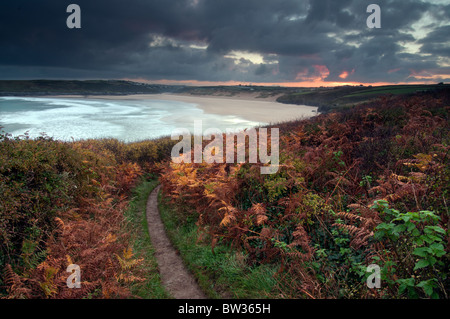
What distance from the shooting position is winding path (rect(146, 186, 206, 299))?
5.72 meters

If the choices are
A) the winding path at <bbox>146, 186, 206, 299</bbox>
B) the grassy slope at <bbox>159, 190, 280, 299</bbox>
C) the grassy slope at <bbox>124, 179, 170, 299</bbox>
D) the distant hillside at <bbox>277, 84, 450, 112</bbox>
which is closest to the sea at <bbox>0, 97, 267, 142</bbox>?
the grassy slope at <bbox>124, 179, 170, 299</bbox>

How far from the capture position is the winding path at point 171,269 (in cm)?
572

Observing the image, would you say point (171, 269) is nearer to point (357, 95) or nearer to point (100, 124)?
point (100, 124)

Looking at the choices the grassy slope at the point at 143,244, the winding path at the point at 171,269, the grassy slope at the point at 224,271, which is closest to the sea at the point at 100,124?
the grassy slope at the point at 143,244

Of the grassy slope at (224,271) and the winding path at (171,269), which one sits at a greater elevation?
the grassy slope at (224,271)

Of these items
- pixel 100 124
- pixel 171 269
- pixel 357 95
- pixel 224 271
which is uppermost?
pixel 357 95

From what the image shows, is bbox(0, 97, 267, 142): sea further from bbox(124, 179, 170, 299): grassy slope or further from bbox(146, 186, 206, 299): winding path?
bbox(146, 186, 206, 299): winding path

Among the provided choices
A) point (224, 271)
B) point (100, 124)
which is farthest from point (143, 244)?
point (100, 124)

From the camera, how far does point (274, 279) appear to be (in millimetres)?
5137

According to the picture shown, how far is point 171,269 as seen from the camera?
262 inches

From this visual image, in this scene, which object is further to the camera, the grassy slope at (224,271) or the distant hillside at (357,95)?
the distant hillside at (357,95)

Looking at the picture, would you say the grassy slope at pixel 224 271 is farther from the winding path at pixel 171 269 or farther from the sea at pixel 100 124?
the sea at pixel 100 124

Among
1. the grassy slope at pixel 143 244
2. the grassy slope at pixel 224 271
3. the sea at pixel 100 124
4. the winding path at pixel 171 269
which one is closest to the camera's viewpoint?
the grassy slope at pixel 224 271
